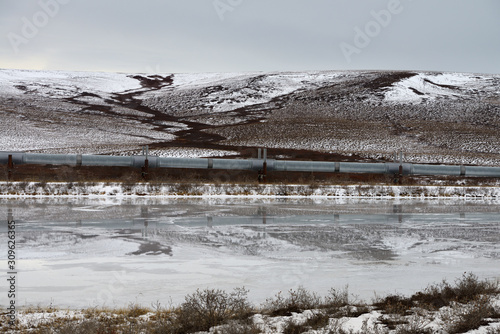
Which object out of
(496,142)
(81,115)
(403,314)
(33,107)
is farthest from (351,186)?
(33,107)

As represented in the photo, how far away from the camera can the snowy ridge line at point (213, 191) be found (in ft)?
83.1

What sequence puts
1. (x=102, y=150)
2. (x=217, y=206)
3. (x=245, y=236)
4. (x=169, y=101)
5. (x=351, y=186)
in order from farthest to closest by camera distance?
(x=169, y=101)
(x=102, y=150)
(x=351, y=186)
(x=217, y=206)
(x=245, y=236)

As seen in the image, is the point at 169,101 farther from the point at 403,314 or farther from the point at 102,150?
the point at 403,314

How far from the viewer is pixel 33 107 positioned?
75250mm

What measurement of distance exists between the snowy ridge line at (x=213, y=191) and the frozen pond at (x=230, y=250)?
4.87 meters

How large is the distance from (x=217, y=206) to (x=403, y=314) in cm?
1428

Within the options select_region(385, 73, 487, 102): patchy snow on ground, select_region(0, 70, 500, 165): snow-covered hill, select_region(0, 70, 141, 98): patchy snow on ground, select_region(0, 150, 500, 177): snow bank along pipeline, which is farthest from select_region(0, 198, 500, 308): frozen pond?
select_region(0, 70, 141, 98): patchy snow on ground

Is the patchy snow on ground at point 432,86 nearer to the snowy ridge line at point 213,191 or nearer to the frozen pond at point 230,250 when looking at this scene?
the snowy ridge line at point 213,191

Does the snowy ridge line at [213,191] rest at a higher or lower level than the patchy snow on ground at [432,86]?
lower

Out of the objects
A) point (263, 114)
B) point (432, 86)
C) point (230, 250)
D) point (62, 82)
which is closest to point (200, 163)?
point (230, 250)

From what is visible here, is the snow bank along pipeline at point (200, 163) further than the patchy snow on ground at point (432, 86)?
No

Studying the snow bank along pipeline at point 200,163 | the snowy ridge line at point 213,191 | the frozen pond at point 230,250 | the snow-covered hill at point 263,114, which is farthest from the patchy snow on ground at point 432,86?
the frozen pond at point 230,250

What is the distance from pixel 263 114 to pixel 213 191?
160 feet

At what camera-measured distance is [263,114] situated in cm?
7475
